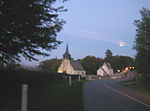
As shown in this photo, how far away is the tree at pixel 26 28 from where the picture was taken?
9.13 meters

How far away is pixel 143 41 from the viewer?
1986 cm

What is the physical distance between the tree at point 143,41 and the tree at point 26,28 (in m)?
11.6

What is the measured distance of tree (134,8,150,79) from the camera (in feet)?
64.6

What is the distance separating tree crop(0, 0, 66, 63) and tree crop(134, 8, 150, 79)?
1164 cm

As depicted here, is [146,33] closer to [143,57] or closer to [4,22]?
[143,57]

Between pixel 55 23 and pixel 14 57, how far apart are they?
11.5 feet

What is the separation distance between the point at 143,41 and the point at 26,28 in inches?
566

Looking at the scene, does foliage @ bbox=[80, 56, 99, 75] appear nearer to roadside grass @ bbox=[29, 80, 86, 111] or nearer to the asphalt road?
the asphalt road

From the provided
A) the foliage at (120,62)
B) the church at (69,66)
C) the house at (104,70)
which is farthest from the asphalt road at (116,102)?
the foliage at (120,62)

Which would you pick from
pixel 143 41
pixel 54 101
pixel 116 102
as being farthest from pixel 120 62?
pixel 54 101

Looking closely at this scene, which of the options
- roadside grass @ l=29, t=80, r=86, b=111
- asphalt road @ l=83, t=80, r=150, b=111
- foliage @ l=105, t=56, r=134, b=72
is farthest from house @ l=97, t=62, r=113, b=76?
roadside grass @ l=29, t=80, r=86, b=111

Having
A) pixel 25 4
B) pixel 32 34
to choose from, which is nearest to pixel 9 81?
pixel 32 34

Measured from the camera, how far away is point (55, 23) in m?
11.6

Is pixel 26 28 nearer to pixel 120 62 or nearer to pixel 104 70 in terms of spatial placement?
pixel 104 70
